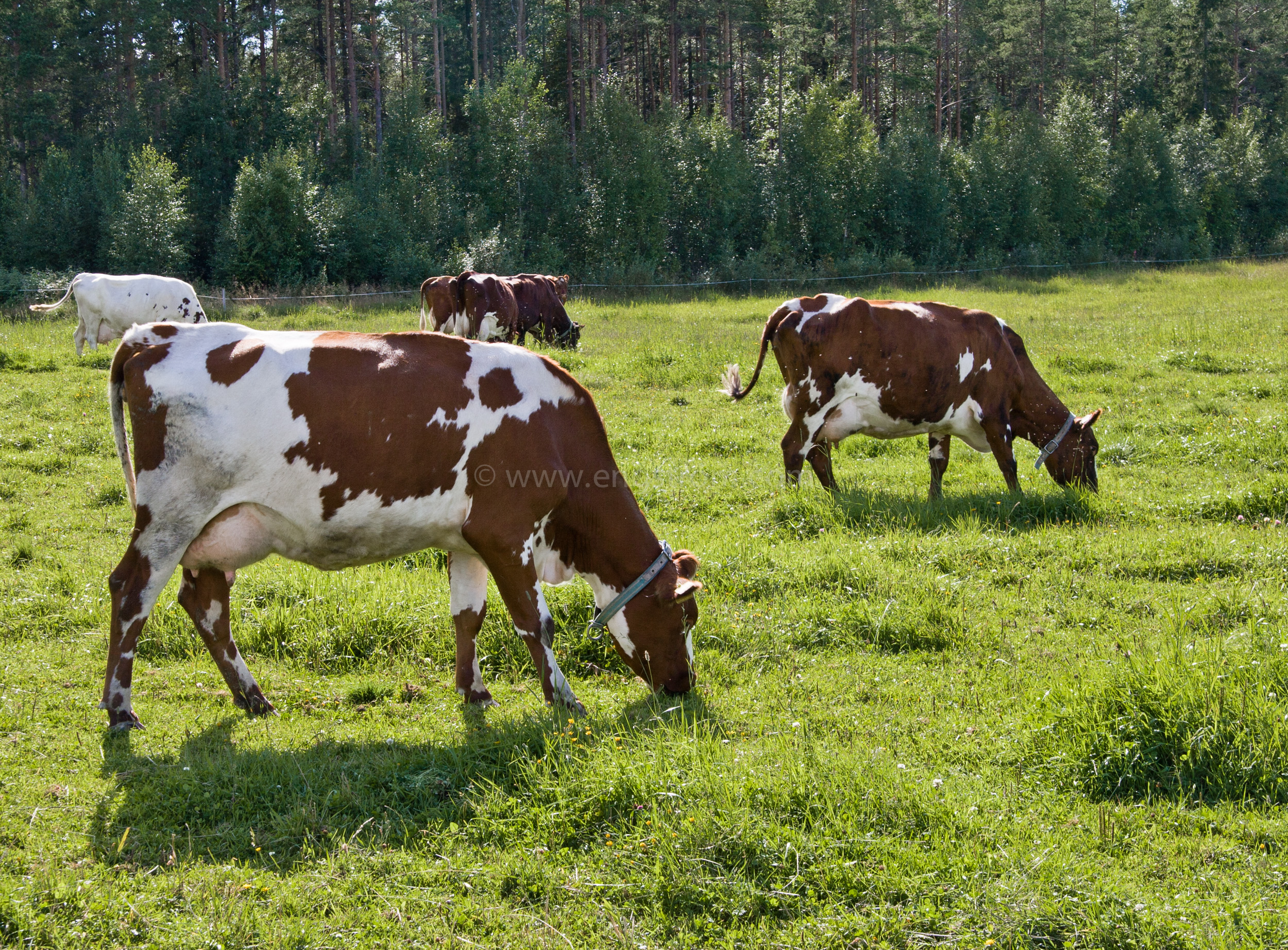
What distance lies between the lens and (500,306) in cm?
2138

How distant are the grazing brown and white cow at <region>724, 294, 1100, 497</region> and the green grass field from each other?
0.88m

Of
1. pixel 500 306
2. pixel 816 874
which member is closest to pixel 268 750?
pixel 816 874

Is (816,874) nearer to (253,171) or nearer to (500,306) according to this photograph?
(500,306)

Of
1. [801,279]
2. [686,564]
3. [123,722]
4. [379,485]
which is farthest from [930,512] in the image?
[801,279]

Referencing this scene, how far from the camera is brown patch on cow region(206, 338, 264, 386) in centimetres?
A: 532

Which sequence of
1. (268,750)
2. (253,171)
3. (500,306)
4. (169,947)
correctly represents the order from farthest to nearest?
1. (253,171)
2. (500,306)
3. (268,750)
4. (169,947)

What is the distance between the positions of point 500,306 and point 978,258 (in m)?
31.4

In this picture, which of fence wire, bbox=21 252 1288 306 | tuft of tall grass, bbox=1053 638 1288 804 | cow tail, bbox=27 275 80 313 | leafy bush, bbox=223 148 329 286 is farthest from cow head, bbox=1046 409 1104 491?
leafy bush, bbox=223 148 329 286

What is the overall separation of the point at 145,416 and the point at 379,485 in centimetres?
122

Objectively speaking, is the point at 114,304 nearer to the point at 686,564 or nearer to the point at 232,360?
the point at 232,360

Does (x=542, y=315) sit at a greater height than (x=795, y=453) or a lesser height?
greater

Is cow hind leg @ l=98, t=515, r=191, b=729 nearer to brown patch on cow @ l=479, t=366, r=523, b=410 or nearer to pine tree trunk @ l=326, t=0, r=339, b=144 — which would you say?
brown patch on cow @ l=479, t=366, r=523, b=410

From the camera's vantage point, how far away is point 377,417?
549 centimetres

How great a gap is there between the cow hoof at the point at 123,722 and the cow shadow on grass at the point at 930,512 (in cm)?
555
